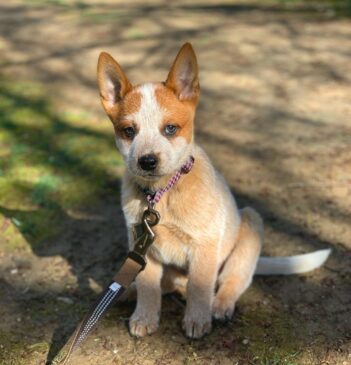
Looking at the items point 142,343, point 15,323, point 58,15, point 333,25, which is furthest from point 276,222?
point 58,15

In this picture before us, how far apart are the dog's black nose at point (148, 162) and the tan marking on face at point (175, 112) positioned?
0.22 m

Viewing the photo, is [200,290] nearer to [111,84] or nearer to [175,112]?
[175,112]

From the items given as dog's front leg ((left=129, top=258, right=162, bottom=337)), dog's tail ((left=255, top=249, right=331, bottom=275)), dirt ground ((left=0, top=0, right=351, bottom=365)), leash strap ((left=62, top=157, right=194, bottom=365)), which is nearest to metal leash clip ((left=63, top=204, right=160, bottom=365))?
leash strap ((left=62, top=157, right=194, bottom=365))

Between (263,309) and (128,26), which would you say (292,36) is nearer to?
(128,26)

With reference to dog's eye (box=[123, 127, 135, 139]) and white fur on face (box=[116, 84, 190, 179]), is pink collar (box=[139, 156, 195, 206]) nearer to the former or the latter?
white fur on face (box=[116, 84, 190, 179])

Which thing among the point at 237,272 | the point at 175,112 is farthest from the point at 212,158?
the point at 175,112

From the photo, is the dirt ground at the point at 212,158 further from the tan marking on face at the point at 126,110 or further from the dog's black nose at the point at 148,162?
the tan marking on face at the point at 126,110

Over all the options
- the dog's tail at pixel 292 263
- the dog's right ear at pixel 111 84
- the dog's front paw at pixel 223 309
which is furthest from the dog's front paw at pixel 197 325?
the dog's right ear at pixel 111 84

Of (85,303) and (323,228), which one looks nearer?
(85,303)

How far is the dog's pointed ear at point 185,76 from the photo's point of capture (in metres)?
3.34

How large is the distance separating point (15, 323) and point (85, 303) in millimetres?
510

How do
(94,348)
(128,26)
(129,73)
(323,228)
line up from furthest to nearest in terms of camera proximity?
(128,26), (129,73), (323,228), (94,348)

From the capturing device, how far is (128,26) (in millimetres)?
11141

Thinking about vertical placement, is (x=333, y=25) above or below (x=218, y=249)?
below
